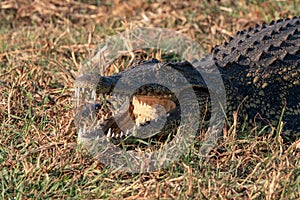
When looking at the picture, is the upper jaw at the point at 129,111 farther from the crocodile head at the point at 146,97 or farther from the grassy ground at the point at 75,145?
the grassy ground at the point at 75,145

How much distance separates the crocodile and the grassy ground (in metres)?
0.25

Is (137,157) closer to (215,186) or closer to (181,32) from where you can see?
(215,186)

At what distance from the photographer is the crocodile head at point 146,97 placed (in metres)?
4.02

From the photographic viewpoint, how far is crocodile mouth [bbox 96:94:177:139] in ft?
13.6

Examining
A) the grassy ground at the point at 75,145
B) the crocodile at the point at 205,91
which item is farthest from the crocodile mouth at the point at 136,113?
the grassy ground at the point at 75,145

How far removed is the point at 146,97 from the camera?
4.18 meters

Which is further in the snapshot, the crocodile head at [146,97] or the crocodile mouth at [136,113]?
the crocodile mouth at [136,113]

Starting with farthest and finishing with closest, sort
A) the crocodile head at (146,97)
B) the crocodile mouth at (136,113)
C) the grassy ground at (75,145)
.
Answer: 1. the crocodile mouth at (136,113)
2. the crocodile head at (146,97)
3. the grassy ground at (75,145)

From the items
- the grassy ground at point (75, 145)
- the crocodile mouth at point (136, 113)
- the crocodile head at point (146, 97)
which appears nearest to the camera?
the grassy ground at point (75, 145)

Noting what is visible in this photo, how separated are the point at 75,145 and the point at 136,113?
1.80 feet

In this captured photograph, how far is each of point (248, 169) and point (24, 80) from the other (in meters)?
2.00

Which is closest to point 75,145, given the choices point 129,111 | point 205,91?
point 129,111

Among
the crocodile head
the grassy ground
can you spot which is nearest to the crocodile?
the crocodile head

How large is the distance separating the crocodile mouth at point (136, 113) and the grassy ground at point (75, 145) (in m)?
0.26
